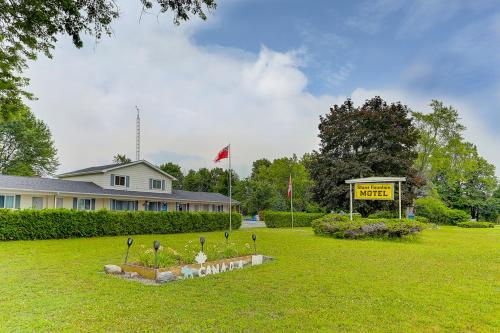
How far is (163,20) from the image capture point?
17.3 feet

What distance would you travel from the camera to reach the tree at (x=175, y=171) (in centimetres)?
5941

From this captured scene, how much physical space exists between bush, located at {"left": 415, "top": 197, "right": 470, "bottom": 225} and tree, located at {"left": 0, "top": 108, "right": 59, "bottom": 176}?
4502 cm

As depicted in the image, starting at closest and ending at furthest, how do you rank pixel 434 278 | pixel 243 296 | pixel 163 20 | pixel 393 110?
1. pixel 163 20
2. pixel 243 296
3. pixel 434 278
4. pixel 393 110

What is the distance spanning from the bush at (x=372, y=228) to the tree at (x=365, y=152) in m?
7.86

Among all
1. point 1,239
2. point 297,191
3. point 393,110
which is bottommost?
point 1,239

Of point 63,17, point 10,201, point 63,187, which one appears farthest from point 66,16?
point 63,187

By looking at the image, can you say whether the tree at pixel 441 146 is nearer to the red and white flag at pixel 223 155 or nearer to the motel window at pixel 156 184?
the red and white flag at pixel 223 155

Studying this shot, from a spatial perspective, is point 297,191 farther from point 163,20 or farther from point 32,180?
point 163,20

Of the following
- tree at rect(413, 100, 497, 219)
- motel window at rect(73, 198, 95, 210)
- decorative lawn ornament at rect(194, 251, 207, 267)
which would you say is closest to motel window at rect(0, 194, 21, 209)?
motel window at rect(73, 198, 95, 210)

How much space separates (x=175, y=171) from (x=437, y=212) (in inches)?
1658

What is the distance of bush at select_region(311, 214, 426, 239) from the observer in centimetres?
1605

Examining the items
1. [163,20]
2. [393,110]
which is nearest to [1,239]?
[163,20]

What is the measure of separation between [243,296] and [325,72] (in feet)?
38.8

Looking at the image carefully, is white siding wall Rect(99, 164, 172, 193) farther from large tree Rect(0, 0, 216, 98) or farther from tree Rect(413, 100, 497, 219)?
tree Rect(413, 100, 497, 219)
